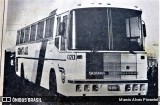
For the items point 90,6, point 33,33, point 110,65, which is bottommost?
point 110,65

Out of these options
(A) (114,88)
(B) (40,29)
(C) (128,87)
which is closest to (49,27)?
(B) (40,29)

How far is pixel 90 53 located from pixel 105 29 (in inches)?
18.5

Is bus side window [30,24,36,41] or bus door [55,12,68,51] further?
bus side window [30,24,36,41]

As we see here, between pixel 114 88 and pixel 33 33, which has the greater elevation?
pixel 33 33

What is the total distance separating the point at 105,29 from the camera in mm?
7004

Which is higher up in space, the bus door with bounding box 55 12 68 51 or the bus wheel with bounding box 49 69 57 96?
the bus door with bounding box 55 12 68 51

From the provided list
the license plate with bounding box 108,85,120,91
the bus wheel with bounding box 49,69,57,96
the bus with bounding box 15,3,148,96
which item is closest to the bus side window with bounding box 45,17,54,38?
the bus with bounding box 15,3,148,96

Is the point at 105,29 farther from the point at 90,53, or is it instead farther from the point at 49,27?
the point at 49,27

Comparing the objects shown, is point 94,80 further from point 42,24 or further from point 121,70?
point 42,24

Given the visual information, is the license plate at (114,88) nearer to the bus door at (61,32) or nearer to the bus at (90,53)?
the bus at (90,53)

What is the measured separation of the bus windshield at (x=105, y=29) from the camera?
694 cm

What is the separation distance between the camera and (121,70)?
22.9ft

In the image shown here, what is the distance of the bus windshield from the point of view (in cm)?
694

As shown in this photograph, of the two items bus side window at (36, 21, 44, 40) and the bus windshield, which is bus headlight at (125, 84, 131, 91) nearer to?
the bus windshield
